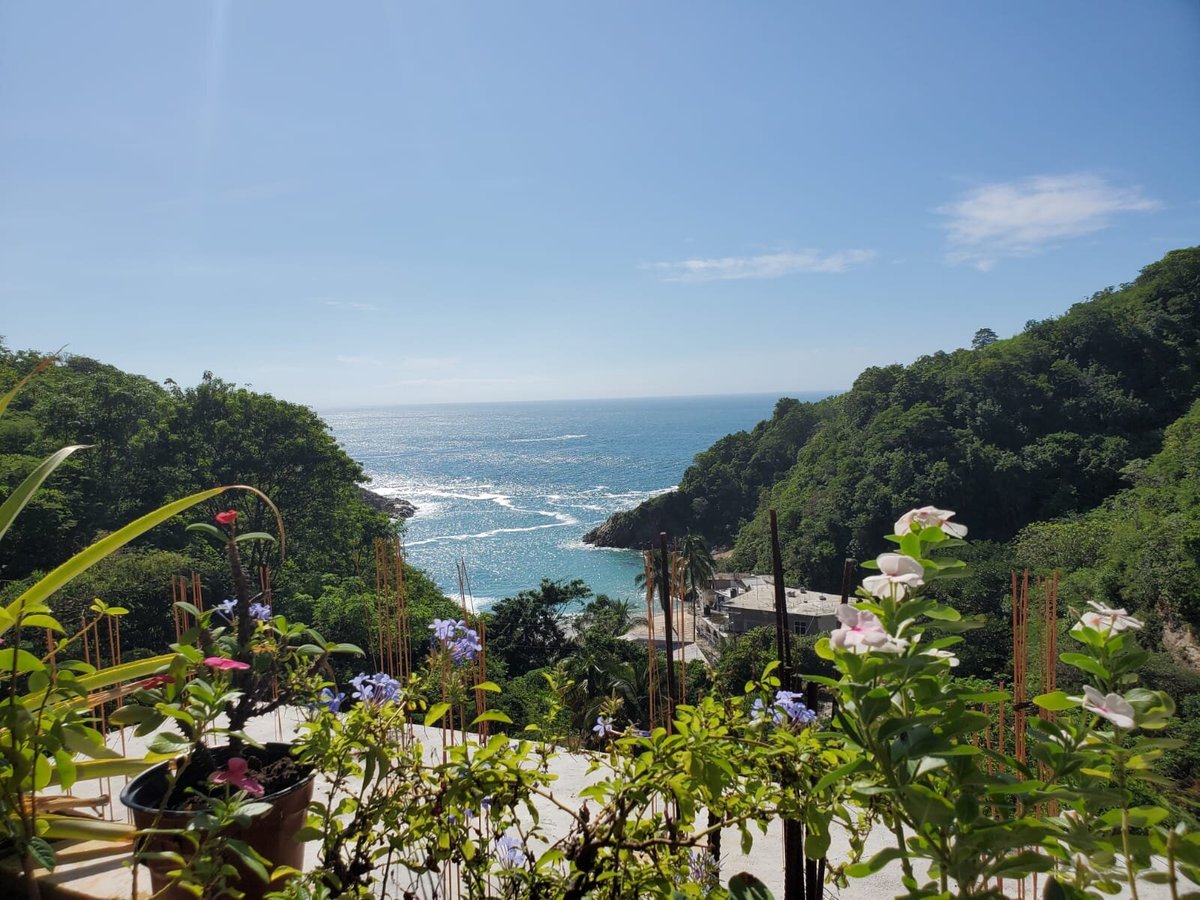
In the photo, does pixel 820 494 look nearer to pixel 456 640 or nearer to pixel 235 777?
pixel 456 640

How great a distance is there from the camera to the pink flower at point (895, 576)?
2.11 feet

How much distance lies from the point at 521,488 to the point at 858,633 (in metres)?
58.9

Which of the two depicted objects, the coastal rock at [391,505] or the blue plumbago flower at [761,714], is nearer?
the blue plumbago flower at [761,714]

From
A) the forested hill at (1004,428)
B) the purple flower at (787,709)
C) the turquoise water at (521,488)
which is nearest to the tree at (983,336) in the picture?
the forested hill at (1004,428)

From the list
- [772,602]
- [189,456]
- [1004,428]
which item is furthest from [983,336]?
[189,456]

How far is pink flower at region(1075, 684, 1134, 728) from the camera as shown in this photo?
589 millimetres

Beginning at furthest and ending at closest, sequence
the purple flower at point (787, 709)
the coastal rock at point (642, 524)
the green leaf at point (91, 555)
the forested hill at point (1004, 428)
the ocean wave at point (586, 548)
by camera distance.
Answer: the coastal rock at point (642, 524)
the ocean wave at point (586, 548)
the forested hill at point (1004, 428)
the purple flower at point (787, 709)
the green leaf at point (91, 555)

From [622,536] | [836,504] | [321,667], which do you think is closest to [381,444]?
[622,536]

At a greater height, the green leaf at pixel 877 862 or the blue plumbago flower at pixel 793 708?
the green leaf at pixel 877 862

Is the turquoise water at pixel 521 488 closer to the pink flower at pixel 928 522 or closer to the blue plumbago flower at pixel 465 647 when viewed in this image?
the blue plumbago flower at pixel 465 647

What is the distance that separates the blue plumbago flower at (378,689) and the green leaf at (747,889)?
25.6 inches

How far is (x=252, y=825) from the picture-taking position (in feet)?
3.75

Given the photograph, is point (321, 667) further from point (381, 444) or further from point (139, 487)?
point (381, 444)

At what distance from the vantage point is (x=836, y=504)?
1125 inches
